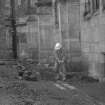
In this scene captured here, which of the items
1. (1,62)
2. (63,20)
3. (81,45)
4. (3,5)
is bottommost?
(1,62)

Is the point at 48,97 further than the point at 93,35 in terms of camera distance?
No

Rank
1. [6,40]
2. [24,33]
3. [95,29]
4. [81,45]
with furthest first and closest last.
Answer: [6,40] < [24,33] < [81,45] < [95,29]

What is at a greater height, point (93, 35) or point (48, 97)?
point (93, 35)

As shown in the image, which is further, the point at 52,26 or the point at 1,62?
the point at 1,62

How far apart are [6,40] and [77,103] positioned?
56.9 ft

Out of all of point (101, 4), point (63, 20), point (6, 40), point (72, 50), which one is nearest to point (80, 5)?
point (63, 20)

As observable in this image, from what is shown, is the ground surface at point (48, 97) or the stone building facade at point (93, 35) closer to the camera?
the ground surface at point (48, 97)

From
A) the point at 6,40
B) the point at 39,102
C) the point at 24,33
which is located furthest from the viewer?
the point at 6,40

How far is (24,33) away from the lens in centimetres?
2148

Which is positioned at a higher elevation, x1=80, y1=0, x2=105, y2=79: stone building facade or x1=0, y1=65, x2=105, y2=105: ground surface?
x1=80, y1=0, x2=105, y2=79: stone building facade

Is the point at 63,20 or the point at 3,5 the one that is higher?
the point at 3,5

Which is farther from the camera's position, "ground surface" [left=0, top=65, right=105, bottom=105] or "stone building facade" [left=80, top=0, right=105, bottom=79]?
"stone building facade" [left=80, top=0, right=105, bottom=79]

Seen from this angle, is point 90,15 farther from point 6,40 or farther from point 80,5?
point 6,40

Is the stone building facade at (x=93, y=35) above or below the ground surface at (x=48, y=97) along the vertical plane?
above
